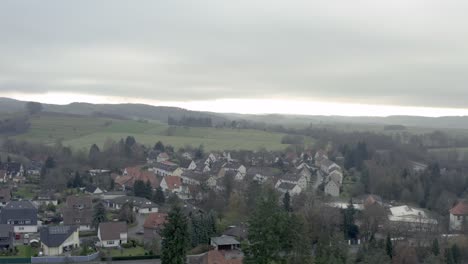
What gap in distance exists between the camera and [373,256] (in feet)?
78.4

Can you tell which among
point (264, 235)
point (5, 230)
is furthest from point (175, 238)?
point (5, 230)

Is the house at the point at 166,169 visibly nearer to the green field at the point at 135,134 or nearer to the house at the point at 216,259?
the green field at the point at 135,134

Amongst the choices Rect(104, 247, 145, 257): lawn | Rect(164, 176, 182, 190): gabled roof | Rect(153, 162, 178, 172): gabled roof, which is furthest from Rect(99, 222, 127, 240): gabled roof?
Rect(153, 162, 178, 172): gabled roof

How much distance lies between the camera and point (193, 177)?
53531 millimetres

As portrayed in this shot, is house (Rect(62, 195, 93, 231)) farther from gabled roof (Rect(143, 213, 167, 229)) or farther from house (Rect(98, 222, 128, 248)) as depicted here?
gabled roof (Rect(143, 213, 167, 229))

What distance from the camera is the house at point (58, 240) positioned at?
99.9 ft

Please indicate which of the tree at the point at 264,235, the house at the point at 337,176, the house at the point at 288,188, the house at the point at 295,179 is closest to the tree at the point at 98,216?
the house at the point at 288,188

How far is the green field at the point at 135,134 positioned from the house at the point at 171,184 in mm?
22974

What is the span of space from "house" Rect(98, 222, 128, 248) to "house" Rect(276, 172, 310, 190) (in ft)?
67.5

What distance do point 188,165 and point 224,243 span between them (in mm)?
32821

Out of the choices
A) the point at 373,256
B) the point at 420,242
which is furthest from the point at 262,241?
the point at 420,242

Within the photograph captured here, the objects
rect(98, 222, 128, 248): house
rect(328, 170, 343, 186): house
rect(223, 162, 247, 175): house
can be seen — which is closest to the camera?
rect(98, 222, 128, 248): house

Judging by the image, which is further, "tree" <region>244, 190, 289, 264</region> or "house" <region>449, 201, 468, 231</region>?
"house" <region>449, 201, 468, 231</region>

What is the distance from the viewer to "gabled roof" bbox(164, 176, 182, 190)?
50875 mm
